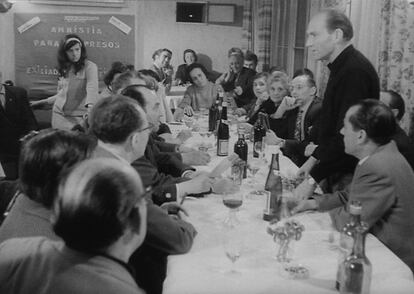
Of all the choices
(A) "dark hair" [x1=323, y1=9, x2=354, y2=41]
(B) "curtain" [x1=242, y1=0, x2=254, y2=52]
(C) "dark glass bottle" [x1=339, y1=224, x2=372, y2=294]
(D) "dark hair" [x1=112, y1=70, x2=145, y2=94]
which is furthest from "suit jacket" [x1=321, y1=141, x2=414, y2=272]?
(B) "curtain" [x1=242, y1=0, x2=254, y2=52]

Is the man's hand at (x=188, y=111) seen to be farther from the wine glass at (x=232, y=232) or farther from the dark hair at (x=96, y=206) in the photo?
the dark hair at (x=96, y=206)

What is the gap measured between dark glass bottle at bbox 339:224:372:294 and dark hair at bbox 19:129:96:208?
2.52ft

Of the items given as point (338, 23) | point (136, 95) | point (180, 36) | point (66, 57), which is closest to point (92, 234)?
point (136, 95)

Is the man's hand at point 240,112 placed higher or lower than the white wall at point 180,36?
lower

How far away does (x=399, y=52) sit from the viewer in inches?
156

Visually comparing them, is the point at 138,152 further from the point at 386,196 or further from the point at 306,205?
the point at 386,196

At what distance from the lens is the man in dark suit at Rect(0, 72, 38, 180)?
160 inches

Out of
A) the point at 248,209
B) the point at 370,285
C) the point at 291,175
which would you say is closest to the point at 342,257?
the point at 370,285

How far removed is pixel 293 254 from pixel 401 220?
0.51 m

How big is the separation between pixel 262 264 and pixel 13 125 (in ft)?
10.4

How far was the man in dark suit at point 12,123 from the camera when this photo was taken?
160 inches

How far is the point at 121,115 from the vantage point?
1.94 metres

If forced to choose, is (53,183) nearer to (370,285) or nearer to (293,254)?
(293,254)

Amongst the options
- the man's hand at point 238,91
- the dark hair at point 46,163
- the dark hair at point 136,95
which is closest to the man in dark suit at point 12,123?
the dark hair at point 136,95
